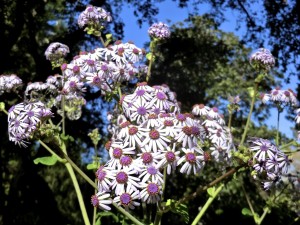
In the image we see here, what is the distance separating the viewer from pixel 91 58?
12.3 feet

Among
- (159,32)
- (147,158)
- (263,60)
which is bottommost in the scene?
(147,158)

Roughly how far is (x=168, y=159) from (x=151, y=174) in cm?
13

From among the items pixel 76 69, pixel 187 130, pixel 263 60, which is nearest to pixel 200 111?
pixel 263 60

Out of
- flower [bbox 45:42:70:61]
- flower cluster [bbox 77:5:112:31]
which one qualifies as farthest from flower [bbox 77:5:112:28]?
flower [bbox 45:42:70:61]

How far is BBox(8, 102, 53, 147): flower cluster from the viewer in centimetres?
299

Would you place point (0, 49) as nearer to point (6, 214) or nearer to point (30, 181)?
point (30, 181)

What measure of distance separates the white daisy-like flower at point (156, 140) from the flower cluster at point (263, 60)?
1359mm

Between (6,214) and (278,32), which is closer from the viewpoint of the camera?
(278,32)

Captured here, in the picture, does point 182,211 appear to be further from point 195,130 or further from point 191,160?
point 195,130

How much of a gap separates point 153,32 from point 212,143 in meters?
1.11

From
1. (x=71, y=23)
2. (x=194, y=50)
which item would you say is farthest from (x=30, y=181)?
(x=194, y=50)

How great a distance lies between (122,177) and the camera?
2639mm

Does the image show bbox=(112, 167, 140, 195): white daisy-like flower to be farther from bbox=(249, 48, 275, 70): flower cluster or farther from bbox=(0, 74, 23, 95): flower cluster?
bbox=(0, 74, 23, 95): flower cluster

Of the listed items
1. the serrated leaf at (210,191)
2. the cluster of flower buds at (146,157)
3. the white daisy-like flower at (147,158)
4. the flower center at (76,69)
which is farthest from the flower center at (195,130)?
the flower center at (76,69)
